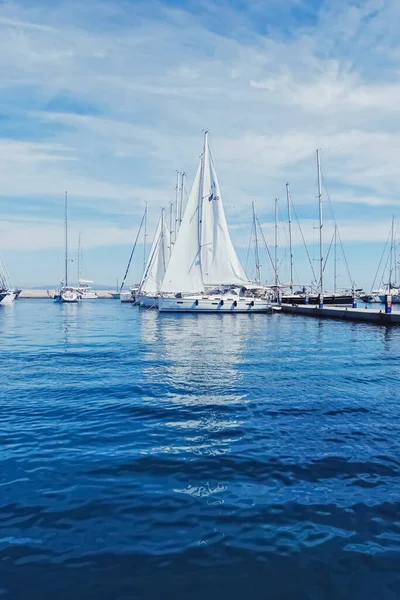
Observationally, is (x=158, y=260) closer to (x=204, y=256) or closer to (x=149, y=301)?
(x=149, y=301)

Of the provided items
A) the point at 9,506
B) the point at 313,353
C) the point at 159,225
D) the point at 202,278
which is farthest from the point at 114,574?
the point at 159,225

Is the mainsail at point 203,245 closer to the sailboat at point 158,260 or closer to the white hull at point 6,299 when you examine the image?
the sailboat at point 158,260

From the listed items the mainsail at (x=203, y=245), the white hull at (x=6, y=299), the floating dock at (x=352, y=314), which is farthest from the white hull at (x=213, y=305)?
the white hull at (x=6, y=299)

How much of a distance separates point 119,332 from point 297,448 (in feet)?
95.4

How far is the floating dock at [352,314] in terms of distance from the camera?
42931 mm

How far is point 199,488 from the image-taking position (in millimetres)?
7469

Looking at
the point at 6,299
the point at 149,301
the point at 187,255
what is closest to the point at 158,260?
the point at 149,301

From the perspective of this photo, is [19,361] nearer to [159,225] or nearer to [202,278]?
[202,278]

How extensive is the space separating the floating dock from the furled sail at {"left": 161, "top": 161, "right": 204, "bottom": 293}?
15.1 metres

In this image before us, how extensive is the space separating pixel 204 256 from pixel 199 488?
52047 mm

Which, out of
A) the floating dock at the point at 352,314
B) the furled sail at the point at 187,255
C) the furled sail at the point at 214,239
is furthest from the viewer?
the furled sail at the point at 214,239

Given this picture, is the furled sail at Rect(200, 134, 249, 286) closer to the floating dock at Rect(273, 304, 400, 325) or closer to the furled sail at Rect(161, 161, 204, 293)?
the furled sail at Rect(161, 161, 204, 293)

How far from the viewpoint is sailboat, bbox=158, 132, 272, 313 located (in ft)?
191

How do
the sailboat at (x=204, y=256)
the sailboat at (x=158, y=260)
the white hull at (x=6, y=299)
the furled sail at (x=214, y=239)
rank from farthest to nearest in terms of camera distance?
the white hull at (x=6, y=299), the sailboat at (x=158, y=260), the furled sail at (x=214, y=239), the sailboat at (x=204, y=256)
